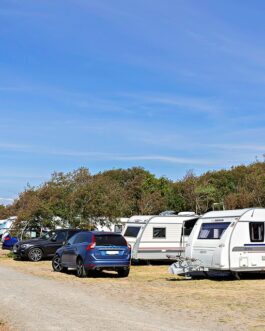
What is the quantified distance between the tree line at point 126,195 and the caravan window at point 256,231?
14022 mm

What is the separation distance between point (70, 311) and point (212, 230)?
28.5 feet

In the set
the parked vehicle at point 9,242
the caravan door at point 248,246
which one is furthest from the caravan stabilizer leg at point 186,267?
the parked vehicle at point 9,242

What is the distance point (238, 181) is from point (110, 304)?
5495 cm

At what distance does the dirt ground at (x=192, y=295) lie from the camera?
1017 cm

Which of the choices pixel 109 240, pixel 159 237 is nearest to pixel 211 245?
pixel 109 240

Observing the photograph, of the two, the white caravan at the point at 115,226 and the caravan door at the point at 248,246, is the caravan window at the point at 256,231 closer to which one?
the caravan door at the point at 248,246

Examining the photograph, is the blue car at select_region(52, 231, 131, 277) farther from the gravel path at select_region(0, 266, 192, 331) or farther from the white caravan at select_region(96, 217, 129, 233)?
the white caravan at select_region(96, 217, 129, 233)

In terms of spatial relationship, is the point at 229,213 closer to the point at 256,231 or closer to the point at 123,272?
the point at 256,231

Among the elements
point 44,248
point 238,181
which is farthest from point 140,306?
point 238,181

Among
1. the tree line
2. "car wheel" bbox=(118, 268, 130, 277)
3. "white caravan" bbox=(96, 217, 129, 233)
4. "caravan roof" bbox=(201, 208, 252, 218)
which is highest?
the tree line

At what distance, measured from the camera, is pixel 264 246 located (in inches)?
706

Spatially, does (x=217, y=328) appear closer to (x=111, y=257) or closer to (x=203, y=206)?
(x=111, y=257)

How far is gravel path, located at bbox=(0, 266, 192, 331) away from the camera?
916 cm

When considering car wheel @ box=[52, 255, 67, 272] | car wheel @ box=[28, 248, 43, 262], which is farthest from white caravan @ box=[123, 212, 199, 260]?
car wheel @ box=[52, 255, 67, 272]
